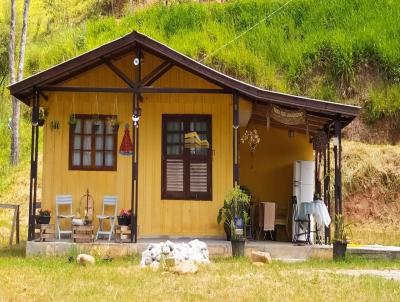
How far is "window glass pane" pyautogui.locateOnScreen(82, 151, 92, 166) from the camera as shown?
41.8 feet

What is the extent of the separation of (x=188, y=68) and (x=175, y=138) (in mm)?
1629

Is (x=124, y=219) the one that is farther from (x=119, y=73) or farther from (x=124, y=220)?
(x=119, y=73)

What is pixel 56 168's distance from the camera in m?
12.7

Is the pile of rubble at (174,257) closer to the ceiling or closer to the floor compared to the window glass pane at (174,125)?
closer to the floor

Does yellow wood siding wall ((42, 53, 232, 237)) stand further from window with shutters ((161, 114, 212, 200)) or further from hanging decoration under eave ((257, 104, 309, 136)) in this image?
hanging decoration under eave ((257, 104, 309, 136))

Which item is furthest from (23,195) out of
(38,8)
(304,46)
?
(38,8)

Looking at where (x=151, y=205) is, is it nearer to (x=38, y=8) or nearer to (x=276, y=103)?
(x=276, y=103)

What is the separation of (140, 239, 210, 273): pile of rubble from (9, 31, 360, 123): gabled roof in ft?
10.2

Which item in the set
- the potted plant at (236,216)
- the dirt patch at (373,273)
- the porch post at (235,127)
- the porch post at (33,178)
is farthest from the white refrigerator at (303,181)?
the porch post at (33,178)

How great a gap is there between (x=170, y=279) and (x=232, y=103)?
470 cm

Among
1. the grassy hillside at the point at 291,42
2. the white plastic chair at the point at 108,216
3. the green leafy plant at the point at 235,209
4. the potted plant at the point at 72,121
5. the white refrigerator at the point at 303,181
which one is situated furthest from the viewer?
the grassy hillside at the point at 291,42

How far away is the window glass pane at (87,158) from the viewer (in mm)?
12742

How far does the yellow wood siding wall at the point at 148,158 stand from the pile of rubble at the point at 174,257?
2.19m

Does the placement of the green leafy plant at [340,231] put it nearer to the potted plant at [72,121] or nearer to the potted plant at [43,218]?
the potted plant at [43,218]
